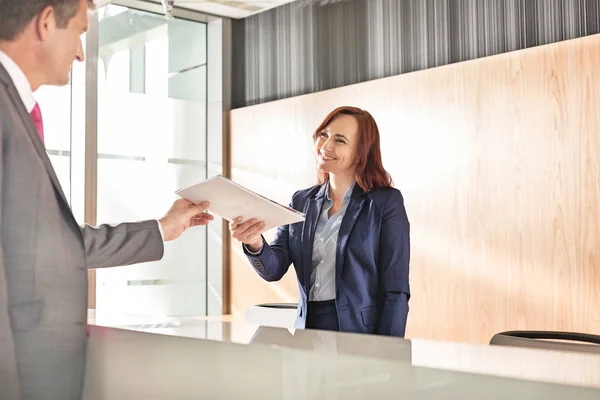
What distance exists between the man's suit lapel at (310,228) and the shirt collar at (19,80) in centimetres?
137

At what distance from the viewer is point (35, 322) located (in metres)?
1.26

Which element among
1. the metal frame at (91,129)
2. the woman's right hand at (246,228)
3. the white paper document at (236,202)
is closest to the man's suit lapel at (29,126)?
the white paper document at (236,202)

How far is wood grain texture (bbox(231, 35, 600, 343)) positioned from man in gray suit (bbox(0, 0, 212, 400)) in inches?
113

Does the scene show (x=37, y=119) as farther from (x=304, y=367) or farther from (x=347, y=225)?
(x=347, y=225)

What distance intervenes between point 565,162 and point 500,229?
50cm

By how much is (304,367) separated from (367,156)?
1.57m

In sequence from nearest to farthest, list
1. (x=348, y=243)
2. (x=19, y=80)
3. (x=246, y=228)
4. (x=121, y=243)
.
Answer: (x=19, y=80)
(x=121, y=243)
(x=246, y=228)
(x=348, y=243)

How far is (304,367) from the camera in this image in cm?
122

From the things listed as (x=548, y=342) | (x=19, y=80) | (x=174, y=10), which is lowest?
(x=548, y=342)

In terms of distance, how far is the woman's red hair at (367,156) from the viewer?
2660 millimetres

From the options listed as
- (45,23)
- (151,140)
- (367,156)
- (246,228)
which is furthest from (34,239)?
(151,140)

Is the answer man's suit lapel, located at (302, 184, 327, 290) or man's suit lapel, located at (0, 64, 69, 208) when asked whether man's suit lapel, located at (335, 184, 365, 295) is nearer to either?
man's suit lapel, located at (302, 184, 327, 290)

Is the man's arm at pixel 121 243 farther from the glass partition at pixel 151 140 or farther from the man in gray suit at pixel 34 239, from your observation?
the glass partition at pixel 151 140

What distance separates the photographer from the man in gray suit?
1236mm
